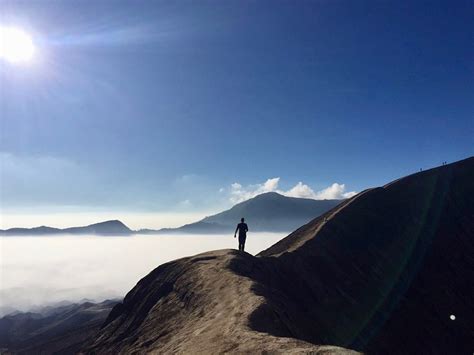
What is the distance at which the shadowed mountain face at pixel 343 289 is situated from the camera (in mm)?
15273

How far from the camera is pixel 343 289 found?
33.4 m

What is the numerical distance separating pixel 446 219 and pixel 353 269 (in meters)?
21.9

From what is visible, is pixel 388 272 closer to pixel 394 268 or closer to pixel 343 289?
pixel 394 268

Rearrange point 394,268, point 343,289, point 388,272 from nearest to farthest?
point 343,289 < point 388,272 < point 394,268

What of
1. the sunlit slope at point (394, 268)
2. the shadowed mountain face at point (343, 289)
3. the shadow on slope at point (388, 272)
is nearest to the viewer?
the shadowed mountain face at point (343, 289)

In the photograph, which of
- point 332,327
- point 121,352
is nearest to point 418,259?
point 332,327

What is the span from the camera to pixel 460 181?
184 ft

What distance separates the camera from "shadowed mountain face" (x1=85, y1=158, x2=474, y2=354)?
15.3 meters

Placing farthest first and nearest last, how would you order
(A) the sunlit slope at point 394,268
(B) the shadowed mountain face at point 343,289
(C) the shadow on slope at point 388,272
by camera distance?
(A) the sunlit slope at point 394,268 < (C) the shadow on slope at point 388,272 < (B) the shadowed mountain face at point 343,289

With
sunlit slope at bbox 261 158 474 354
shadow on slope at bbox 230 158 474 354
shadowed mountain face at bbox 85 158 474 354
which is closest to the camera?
shadowed mountain face at bbox 85 158 474 354

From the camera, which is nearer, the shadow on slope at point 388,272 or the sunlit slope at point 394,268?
the shadow on slope at point 388,272

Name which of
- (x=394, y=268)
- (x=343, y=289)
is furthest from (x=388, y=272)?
(x=343, y=289)

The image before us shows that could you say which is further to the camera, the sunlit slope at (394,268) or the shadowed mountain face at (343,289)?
the sunlit slope at (394,268)

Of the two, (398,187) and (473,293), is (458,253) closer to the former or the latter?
(473,293)
